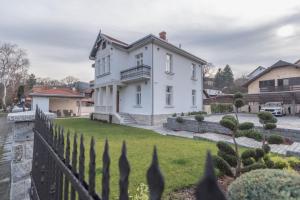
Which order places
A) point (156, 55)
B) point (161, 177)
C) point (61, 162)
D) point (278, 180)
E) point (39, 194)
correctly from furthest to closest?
point (156, 55)
point (39, 194)
point (278, 180)
point (61, 162)
point (161, 177)

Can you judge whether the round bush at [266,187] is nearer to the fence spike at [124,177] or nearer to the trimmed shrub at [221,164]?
the trimmed shrub at [221,164]

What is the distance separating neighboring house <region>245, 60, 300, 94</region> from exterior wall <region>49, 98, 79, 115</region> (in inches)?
1034

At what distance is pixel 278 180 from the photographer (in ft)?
7.23

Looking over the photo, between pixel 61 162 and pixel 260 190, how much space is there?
6.26 ft

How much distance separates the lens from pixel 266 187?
2.19m

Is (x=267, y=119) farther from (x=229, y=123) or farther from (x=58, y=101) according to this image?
(x=58, y=101)

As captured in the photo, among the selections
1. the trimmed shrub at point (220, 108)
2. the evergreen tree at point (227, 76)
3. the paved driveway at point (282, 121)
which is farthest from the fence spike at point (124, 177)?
the evergreen tree at point (227, 76)

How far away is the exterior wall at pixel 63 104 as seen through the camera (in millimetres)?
32406

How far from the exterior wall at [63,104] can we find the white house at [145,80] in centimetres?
1226

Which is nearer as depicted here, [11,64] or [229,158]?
[229,158]

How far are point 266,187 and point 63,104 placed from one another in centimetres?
3404

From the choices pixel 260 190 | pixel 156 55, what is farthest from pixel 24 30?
pixel 260 190

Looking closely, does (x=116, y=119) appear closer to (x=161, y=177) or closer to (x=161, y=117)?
(x=161, y=117)

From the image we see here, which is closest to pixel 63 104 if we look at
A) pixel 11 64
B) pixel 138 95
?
pixel 11 64
